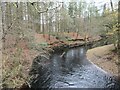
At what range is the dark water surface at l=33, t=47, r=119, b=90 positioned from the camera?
12.3 feet

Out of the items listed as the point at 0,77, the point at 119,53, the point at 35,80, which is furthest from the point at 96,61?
the point at 0,77

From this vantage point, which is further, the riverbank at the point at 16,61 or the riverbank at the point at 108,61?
the riverbank at the point at 108,61

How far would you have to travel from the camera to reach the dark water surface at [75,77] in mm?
3749

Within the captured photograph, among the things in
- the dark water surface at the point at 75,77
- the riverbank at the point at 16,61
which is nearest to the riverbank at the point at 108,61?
the dark water surface at the point at 75,77

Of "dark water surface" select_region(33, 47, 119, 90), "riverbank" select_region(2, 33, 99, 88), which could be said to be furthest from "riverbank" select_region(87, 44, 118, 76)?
"riverbank" select_region(2, 33, 99, 88)

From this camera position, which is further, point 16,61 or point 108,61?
point 108,61

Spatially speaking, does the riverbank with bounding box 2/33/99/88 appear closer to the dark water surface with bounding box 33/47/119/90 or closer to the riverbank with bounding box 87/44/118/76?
the dark water surface with bounding box 33/47/119/90

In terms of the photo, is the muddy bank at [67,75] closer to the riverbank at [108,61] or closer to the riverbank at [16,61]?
the riverbank at [108,61]

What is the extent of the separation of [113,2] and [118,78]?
2.25m

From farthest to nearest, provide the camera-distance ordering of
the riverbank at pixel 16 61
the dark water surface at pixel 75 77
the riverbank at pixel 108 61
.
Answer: the riverbank at pixel 108 61, the dark water surface at pixel 75 77, the riverbank at pixel 16 61

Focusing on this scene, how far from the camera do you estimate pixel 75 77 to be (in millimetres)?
4238

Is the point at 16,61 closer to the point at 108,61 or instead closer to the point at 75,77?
the point at 75,77

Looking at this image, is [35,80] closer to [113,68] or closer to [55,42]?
[113,68]

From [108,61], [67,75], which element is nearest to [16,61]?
[67,75]
